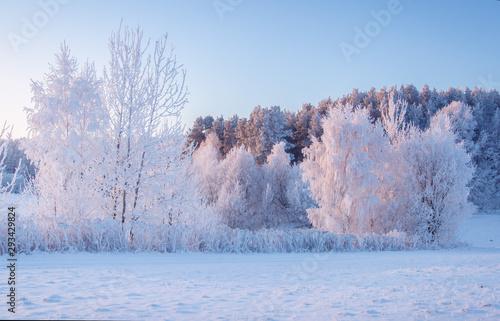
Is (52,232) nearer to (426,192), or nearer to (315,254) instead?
(315,254)

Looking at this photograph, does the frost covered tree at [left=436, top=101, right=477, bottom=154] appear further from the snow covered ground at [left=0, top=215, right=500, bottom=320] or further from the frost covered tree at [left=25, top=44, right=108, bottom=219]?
the frost covered tree at [left=25, top=44, right=108, bottom=219]

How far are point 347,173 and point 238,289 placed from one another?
12149 millimetres

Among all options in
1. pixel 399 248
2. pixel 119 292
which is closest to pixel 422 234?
pixel 399 248

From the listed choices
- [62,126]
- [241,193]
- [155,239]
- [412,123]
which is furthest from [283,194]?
[155,239]

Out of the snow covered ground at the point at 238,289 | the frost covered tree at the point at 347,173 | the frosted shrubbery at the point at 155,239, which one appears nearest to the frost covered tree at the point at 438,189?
the frost covered tree at the point at 347,173

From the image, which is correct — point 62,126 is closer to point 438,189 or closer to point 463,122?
point 438,189

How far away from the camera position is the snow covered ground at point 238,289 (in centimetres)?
370

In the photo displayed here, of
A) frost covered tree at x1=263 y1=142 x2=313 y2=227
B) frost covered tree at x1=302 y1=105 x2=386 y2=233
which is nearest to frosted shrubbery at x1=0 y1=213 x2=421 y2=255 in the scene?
frost covered tree at x1=302 y1=105 x2=386 y2=233

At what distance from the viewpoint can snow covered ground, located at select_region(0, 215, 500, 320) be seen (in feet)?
12.1

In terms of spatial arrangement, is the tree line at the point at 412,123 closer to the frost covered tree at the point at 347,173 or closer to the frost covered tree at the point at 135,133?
the frost covered tree at the point at 347,173

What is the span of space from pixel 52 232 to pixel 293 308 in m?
6.50

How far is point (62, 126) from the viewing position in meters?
12.6

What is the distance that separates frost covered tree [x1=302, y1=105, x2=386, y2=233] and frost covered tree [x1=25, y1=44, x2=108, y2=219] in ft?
34.5

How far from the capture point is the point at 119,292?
14.4ft
